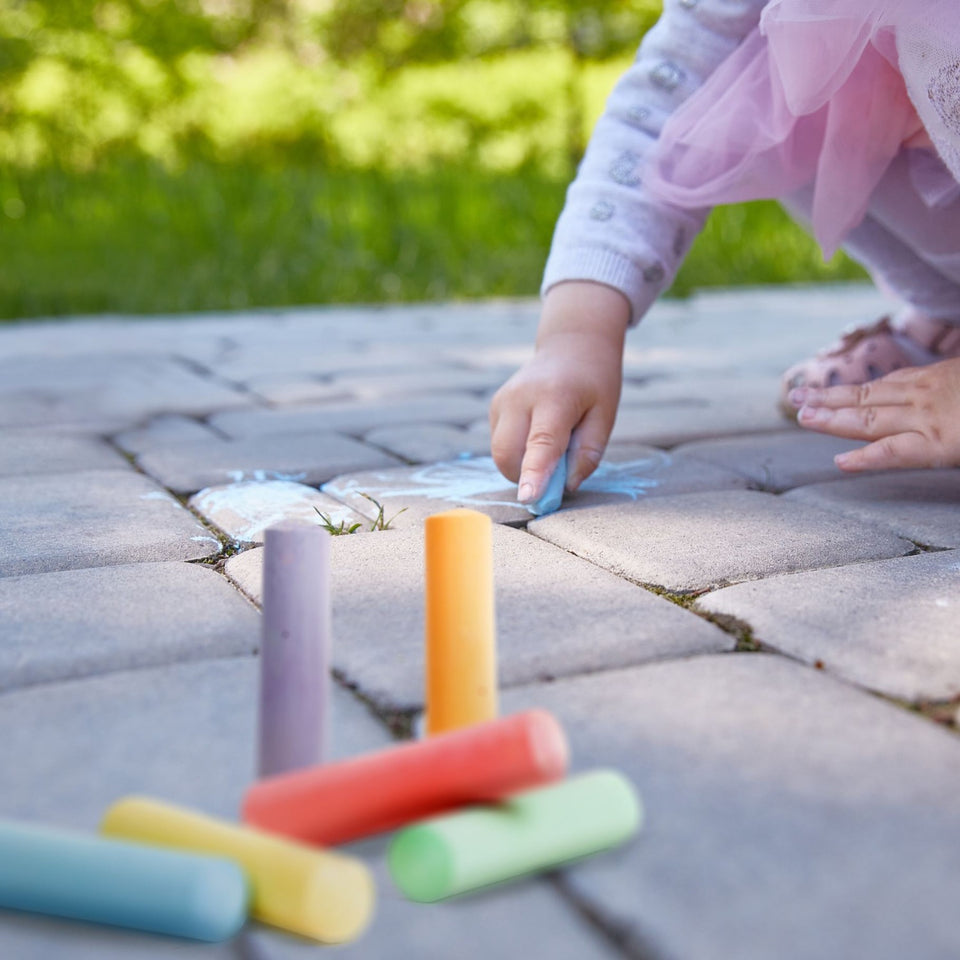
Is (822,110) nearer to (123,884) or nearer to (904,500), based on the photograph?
(904,500)

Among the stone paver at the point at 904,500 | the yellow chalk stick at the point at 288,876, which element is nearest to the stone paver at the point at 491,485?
the stone paver at the point at 904,500

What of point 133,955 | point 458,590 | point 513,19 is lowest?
point 133,955

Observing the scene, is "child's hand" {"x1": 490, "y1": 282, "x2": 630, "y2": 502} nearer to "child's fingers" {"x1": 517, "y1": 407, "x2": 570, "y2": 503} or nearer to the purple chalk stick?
"child's fingers" {"x1": 517, "y1": 407, "x2": 570, "y2": 503}

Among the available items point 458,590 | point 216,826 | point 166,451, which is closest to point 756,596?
point 458,590

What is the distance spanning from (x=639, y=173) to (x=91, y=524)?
0.91 m

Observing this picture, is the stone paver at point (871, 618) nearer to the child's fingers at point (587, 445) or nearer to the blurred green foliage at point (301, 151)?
the child's fingers at point (587, 445)

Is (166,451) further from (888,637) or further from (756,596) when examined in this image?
(888,637)

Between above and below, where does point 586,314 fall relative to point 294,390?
above

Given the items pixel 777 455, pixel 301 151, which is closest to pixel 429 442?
pixel 777 455

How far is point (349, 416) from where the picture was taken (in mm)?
2141

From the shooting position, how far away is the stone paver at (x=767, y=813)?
658mm

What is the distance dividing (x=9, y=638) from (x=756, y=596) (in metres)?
0.68

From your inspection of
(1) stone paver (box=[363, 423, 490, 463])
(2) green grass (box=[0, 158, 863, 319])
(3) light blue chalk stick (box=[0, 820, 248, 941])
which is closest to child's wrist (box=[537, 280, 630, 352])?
(1) stone paver (box=[363, 423, 490, 463])

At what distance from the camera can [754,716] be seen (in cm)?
91
